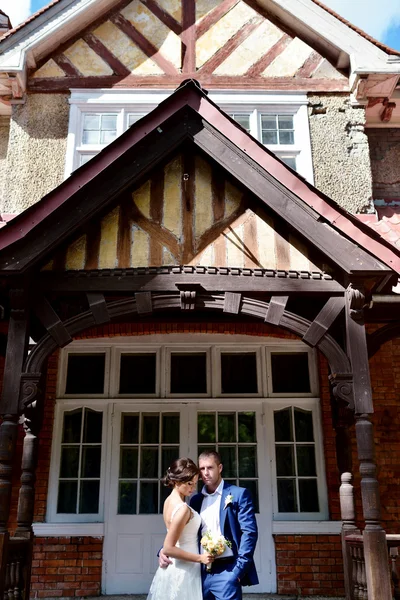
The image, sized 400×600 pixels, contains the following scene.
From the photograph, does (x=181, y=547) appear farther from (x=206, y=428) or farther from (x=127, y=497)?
(x=206, y=428)

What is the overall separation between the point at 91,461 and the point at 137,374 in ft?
4.31

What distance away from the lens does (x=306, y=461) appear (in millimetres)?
7828

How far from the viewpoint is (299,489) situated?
770 cm

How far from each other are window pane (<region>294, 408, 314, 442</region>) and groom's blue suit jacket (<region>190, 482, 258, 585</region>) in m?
3.25

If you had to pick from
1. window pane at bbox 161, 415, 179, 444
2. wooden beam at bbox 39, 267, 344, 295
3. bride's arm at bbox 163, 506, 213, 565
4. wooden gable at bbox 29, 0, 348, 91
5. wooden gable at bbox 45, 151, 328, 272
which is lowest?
bride's arm at bbox 163, 506, 213, 565

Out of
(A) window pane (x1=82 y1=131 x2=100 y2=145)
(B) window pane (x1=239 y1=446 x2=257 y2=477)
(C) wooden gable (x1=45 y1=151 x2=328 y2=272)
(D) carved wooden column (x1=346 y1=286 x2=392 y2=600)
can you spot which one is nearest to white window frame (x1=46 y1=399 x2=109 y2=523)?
(B) window pane (x1=239 y1=446 x2=257 y2=477)

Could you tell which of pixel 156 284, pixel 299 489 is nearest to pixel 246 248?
pixel 156 284

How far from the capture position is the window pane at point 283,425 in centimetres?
793

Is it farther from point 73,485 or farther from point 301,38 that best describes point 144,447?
point 301,38

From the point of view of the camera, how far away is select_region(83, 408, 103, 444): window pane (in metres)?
7.91

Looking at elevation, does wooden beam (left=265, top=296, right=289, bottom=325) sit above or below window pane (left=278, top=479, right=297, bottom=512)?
above

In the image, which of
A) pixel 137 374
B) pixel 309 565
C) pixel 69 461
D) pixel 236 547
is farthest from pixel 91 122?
pixel 309 565

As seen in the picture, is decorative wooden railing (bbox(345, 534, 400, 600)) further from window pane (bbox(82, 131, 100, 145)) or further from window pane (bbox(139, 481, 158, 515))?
window pane (bbox(82, 131, 100, 145))

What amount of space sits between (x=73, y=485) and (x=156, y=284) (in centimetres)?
342
